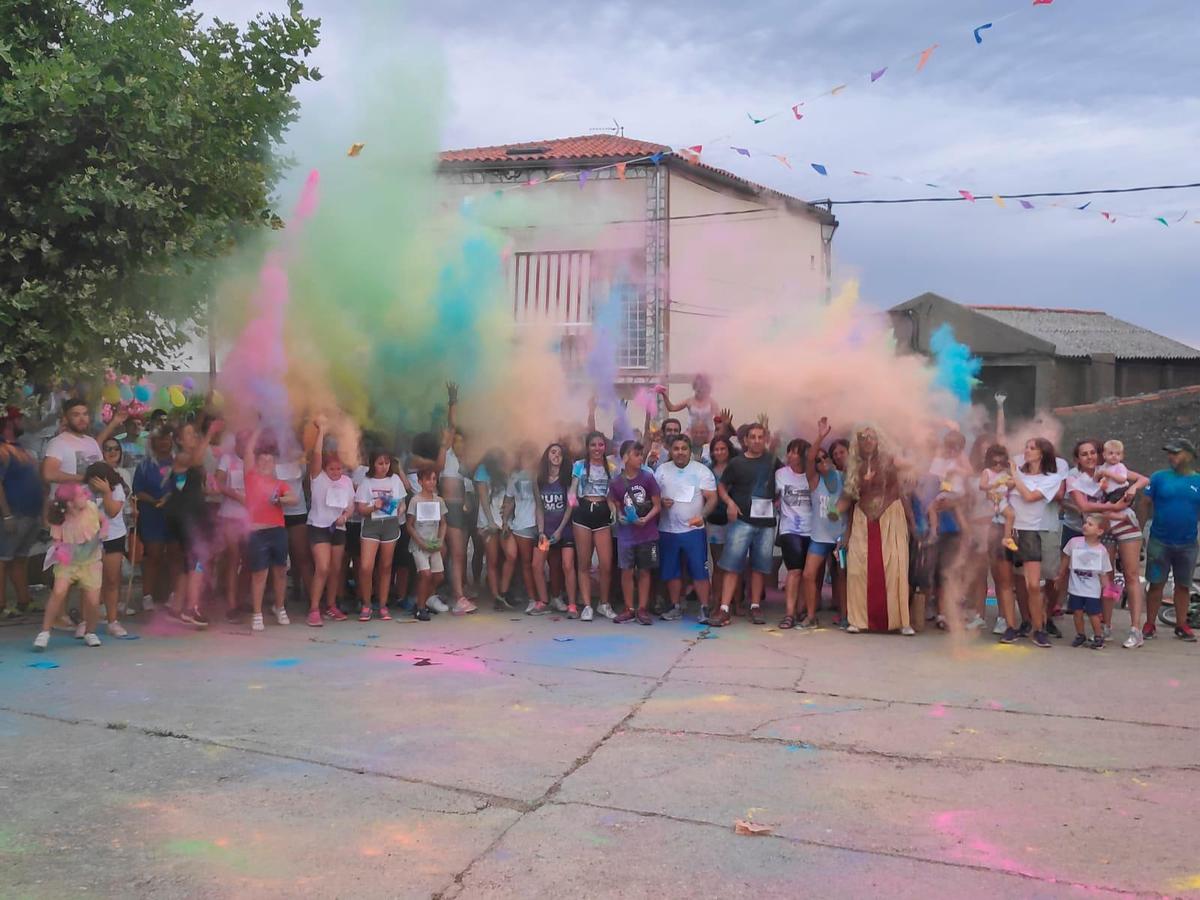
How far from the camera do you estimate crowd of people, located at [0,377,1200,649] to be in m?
7.20

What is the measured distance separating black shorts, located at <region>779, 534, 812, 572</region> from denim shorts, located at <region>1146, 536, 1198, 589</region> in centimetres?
241

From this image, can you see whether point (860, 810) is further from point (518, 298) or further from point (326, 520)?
point (518, 298)

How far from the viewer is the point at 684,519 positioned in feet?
26.4

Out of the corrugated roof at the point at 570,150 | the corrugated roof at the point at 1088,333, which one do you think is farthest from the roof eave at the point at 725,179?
the corrugated roof at the point at 1088,333

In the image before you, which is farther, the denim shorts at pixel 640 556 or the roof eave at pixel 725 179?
the roof eave at pixel 725 179

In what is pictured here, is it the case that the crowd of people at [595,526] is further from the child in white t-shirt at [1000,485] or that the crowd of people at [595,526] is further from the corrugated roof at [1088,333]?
the corrugated roof at [1088,333]

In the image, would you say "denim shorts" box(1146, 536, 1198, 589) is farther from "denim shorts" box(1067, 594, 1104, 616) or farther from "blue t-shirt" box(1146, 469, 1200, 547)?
"denim shorts" box(1067, 594, 1104, 616)

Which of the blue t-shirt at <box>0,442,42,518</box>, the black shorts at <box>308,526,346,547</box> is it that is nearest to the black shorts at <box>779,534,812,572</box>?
the black shorts at <box>308,526,346,547</box>

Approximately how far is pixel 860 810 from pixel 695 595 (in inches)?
197

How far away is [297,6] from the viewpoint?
8289 millimetres

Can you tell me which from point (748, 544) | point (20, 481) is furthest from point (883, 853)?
point (20, 481)

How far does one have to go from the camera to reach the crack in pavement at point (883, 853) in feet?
10.7

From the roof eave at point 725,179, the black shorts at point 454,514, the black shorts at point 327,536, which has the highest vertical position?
the roof eave at point 725,179

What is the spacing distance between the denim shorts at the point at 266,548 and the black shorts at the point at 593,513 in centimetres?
228
